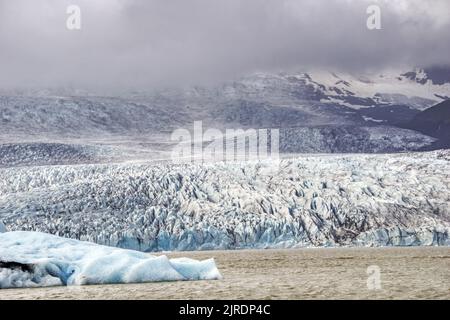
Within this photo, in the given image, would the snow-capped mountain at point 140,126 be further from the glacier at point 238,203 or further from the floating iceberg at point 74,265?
the floating iceberg at point 74,265

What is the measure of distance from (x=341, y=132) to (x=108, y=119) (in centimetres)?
4554

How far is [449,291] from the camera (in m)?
14.6

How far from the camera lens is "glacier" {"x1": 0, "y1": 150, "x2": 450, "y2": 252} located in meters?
48.7

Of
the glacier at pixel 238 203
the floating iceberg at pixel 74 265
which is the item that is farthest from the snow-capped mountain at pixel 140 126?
the floating iceberg at pixel 74 265

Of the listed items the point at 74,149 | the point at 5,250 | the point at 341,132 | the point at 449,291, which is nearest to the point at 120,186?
the point at 74,149

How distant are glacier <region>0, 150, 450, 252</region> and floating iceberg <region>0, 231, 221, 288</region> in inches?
1152

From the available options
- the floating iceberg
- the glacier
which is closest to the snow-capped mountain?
the glacier

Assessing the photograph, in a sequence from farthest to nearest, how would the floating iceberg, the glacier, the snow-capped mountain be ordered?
the snow-capped mountain < the glacier < the floating iceberg

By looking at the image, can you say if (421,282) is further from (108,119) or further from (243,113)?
(243,113)

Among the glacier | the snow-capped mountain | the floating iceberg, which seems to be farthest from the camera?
the snow-capped mountain

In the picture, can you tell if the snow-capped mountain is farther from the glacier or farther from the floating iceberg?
the floating iceberg

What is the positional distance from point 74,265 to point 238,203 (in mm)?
35737

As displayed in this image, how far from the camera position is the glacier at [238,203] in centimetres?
4872

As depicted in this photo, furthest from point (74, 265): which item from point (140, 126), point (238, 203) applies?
point (140, 126)
